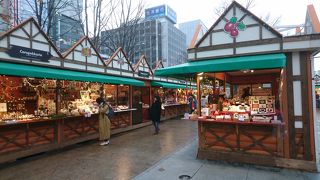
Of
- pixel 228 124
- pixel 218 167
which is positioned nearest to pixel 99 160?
pixel 218 167

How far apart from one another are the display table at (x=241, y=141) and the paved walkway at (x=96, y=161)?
1.56 meters

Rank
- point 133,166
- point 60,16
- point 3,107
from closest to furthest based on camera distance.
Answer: point 133,166
point 3,107
point 60,16

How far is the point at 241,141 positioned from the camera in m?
6.70

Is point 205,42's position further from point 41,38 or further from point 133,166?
point 41,38

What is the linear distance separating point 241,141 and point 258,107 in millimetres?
1686

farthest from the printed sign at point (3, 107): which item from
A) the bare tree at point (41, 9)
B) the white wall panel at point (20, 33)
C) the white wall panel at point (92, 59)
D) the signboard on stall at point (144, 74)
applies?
the signboard on stall at point (144, 74)

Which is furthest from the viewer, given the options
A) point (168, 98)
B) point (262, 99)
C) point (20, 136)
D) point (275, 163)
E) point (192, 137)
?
point (168, 98)

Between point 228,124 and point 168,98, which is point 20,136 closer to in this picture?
Result: point 228,124

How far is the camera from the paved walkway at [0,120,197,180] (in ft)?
19.8

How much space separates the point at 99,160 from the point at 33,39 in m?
4.57

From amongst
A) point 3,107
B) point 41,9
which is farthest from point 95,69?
point 41,9

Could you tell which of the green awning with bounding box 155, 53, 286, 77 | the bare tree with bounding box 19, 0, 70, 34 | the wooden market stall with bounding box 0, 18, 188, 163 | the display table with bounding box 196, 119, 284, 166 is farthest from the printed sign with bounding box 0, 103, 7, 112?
the bare tree with bounding box 19, 0, 70, 34

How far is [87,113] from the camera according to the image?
984 cm

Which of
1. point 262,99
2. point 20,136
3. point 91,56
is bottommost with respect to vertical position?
point 20,136
